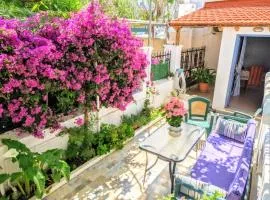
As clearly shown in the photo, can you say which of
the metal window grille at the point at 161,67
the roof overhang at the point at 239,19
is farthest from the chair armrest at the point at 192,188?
the roof overhang at the point at 239,19

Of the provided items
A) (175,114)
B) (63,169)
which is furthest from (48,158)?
(175,114)

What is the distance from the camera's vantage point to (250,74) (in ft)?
43.8

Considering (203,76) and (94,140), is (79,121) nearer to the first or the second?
(94,140)

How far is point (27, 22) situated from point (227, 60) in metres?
7.40

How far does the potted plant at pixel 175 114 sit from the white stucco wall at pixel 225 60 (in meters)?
5.24

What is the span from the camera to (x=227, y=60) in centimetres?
946

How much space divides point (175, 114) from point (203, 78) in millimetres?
7397

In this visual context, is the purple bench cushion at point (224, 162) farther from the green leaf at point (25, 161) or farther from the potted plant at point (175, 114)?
the green leaf at point (25, 161)

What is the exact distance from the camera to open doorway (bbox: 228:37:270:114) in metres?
10.2

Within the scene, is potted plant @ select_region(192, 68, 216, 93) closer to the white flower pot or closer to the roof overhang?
the roof overhang

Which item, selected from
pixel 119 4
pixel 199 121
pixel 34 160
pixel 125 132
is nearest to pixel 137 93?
pixel 125 132

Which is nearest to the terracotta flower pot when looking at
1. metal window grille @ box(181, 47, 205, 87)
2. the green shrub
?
metal window grille @ box(181, 47, 205, 87)

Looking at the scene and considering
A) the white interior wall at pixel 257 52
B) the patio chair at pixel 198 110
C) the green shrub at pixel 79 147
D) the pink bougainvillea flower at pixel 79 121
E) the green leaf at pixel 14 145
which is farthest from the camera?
the white interior wall at pixel 257 52

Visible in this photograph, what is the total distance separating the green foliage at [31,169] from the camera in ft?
12.8
